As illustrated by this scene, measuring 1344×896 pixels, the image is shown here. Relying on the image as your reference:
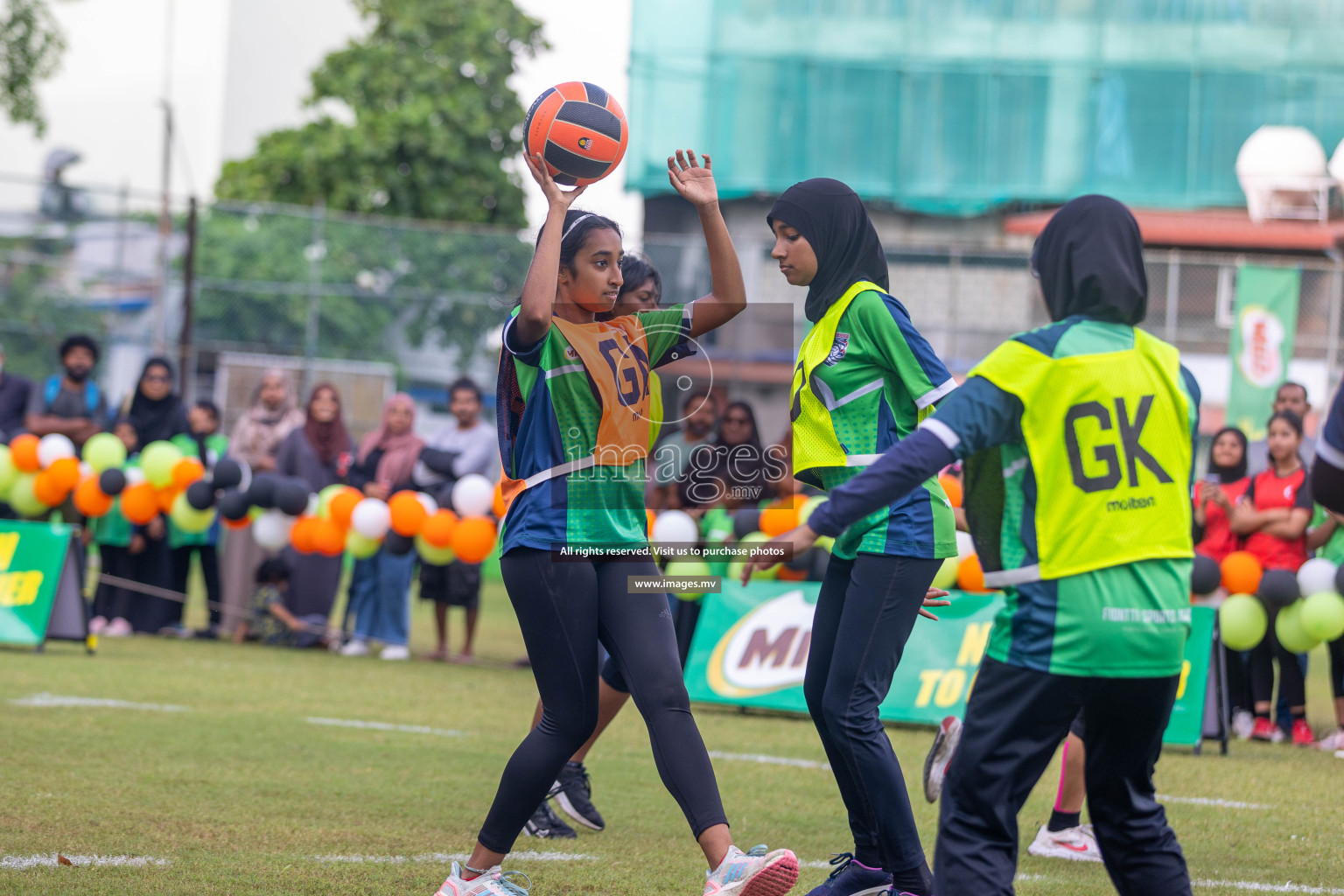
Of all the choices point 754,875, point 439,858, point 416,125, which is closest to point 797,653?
point 439,858

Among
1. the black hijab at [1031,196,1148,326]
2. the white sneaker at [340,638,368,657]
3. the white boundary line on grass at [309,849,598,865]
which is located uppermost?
the black hijab at [1031,196,1148,326]

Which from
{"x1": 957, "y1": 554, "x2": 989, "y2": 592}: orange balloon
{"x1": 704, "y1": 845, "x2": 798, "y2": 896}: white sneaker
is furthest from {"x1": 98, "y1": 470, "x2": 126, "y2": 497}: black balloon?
{"x1": 704, "y1": 845, "x2": 798, "y2": 896}: white sneaker

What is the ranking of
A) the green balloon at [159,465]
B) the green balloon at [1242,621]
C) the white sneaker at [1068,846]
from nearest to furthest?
the white sneaker at [1068,846] → the green balloon at [1242,621] → the green balloon at [159,465]

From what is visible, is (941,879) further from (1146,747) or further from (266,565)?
(266,565)

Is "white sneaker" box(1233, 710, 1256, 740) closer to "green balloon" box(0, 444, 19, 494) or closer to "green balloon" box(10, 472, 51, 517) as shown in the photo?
"green balloon" box(10, 472, 51, 517)

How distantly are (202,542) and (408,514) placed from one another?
2818 millimetres

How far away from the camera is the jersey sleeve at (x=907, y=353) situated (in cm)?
439

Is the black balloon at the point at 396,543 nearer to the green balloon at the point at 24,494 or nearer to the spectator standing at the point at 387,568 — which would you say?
the spectator standing at the point at 387,568

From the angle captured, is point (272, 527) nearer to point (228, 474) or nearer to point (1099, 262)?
point (228, 474)

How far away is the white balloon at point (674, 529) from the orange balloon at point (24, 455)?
17.3 ft

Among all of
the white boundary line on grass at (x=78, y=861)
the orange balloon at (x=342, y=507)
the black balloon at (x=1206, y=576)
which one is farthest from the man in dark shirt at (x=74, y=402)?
the black balloon at (x=1206, y=576)

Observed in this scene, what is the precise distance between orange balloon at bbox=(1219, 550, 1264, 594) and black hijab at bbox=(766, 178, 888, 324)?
570 centimetres

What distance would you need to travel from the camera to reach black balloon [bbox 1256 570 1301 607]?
9125mm

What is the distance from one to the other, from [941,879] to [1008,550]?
0.77 meters
